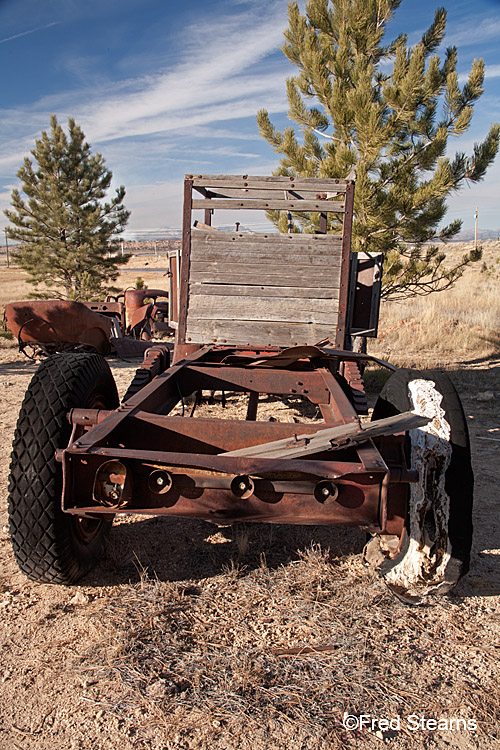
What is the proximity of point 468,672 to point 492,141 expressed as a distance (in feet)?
28.0

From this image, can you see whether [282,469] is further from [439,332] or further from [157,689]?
[439,332]

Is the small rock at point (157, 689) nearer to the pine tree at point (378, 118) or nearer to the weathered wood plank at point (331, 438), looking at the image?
the weathered wood plank at point (331, 438)

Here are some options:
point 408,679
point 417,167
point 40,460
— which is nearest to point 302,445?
point 408,679

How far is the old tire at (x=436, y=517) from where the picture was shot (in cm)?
253

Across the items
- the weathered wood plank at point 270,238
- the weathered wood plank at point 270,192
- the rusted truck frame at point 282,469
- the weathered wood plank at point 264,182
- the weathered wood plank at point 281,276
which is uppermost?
the weathered wood plank at point 264,182

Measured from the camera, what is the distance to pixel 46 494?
2.66 meters

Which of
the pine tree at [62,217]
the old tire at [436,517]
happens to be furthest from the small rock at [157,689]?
the pine tree at [62,217]

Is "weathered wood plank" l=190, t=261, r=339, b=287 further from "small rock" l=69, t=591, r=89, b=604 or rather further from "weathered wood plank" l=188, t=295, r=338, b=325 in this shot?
"small rock" l=69, t=591, r=89, b=604

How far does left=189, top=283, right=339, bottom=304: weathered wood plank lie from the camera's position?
5258 mm

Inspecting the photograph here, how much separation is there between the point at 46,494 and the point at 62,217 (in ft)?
72.4

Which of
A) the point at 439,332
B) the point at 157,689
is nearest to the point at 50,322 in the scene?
the point at 157,689


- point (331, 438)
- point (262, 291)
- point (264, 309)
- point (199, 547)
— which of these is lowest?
point (199, 547)

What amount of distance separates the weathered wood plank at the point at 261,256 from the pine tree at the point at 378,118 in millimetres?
3440

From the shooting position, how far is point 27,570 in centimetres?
276
